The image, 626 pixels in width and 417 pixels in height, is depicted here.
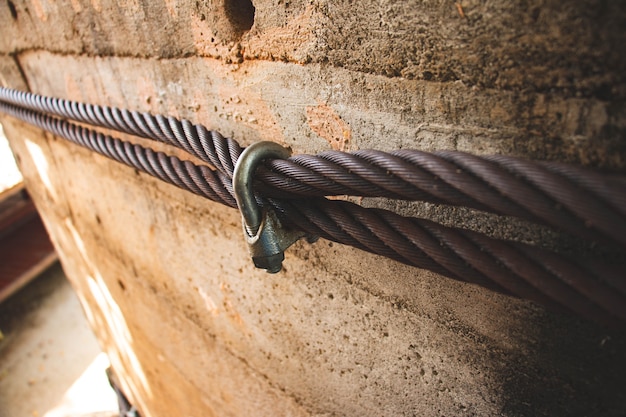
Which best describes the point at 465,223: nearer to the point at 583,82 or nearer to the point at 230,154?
the point at 583,82

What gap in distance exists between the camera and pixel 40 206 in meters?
2.62

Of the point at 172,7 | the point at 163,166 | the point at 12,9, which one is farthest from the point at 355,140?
the point at 12,9

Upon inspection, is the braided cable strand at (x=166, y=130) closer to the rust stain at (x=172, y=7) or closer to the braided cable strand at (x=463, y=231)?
the braided cable strand at (x=463, y=231)

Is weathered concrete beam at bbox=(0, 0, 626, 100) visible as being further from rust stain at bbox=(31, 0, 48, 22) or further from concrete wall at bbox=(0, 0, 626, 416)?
rust stain at bbox=(31, 0, 48, 22)

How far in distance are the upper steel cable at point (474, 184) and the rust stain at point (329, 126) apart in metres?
0.16

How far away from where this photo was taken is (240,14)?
29.7 inches

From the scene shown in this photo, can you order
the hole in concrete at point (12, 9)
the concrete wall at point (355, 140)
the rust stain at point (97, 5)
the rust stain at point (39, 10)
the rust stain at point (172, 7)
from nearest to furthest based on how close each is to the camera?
1. the concrete wall at point (355, 140)
2. the rust stain at point (172, 7)
3. the rust stain at point (97, 5)
4. the rust stain at point (39, 10)
5. the hole in concrete at point (12, 9)

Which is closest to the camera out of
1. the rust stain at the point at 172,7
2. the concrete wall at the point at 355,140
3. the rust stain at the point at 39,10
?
the concrete wall at the point at 355,140

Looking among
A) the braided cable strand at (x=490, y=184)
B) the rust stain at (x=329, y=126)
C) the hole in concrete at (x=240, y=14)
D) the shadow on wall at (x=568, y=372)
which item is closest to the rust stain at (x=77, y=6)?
the hole in concrete at (x=240, y=14)

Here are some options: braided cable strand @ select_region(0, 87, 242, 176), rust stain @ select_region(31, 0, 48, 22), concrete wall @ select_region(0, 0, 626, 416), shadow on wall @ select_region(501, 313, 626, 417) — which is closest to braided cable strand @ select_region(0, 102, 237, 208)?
braided cable strand @ select_region(0, 87, 242, 176)

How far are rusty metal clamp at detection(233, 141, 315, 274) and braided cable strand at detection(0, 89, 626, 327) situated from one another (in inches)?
0.9

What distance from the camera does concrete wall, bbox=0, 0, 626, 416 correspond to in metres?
0.47

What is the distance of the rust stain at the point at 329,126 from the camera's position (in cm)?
67

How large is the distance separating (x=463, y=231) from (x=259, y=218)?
0.30 metres
